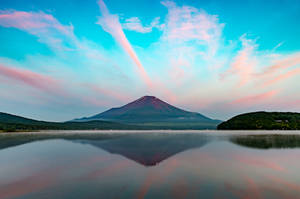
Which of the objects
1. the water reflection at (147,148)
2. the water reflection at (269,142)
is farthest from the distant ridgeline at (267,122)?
the water reflection at (147,148)

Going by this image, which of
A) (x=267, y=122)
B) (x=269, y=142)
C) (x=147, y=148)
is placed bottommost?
(x=147, y=148)

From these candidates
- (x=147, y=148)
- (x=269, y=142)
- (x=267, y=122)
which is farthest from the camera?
(x=267, y=122)

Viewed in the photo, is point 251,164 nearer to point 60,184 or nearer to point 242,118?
point 60,184

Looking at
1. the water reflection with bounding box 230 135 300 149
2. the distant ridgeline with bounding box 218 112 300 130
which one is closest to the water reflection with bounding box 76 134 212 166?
the water reflection with bounding box 230 135 300 149

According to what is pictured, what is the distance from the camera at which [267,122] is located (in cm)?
15925

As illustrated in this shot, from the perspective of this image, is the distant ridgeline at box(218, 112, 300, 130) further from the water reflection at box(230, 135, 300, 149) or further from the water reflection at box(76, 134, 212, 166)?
the water reflection at box(76, 134, 212, 166)

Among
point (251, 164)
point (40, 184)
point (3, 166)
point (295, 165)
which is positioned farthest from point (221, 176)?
point (3, 166)

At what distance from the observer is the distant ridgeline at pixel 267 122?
148 meters

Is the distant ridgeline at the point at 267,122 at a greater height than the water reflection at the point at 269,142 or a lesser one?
greater

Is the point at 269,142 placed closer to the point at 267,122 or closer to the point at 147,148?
the point at 147,148

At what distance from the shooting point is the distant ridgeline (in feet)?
485

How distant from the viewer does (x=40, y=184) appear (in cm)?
1245

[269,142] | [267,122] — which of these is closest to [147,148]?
[269,142]

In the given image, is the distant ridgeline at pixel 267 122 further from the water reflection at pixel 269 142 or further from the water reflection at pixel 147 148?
the water reflection at pixel 147 148
